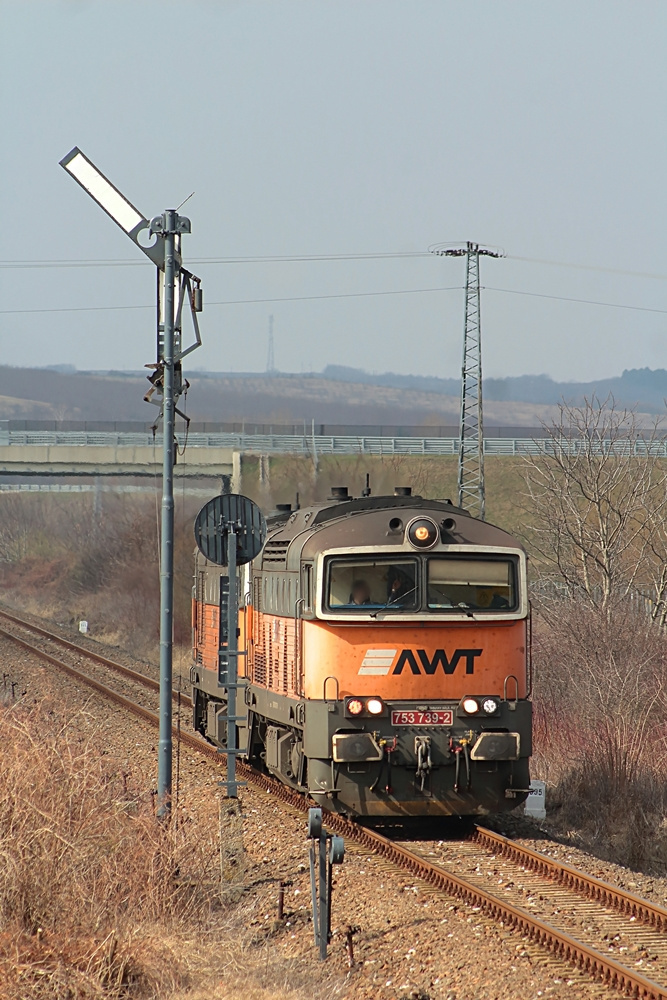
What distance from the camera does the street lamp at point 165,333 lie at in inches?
470

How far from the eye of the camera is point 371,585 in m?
12.7

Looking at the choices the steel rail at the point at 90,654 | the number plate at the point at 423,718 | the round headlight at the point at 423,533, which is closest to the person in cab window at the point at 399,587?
the round headlight at the point at 423,533

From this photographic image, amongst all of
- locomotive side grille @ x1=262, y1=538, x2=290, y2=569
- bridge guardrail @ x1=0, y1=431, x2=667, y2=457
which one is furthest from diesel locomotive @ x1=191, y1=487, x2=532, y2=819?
bridge guardrail @ x1=0, y1=431, x2=667, y2=457

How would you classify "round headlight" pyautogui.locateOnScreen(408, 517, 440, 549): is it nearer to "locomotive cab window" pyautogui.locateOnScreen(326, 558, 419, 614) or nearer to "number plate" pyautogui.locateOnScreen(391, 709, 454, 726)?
"locomotive cab window" pyautogui.locateOnScreen(326, 558, 419, 614)

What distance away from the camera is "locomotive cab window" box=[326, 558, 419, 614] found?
12617mm

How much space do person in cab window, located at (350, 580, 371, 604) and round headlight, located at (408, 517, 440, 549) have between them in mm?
672

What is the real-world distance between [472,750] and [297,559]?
2834 millimetres

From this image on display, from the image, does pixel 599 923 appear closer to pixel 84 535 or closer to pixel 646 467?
pixel 646 467

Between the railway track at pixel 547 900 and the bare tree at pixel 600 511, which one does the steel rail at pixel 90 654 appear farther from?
the railway track at pixel 547 900

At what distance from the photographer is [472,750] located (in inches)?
486

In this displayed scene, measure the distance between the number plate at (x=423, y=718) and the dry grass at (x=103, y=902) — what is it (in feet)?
7.73

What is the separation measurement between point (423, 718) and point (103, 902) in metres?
4.51

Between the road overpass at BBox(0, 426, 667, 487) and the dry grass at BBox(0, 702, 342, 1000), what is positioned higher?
the road overpass at BBox(0, 426, 667, 487)

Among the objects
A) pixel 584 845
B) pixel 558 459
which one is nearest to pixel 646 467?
pixel 558 459
